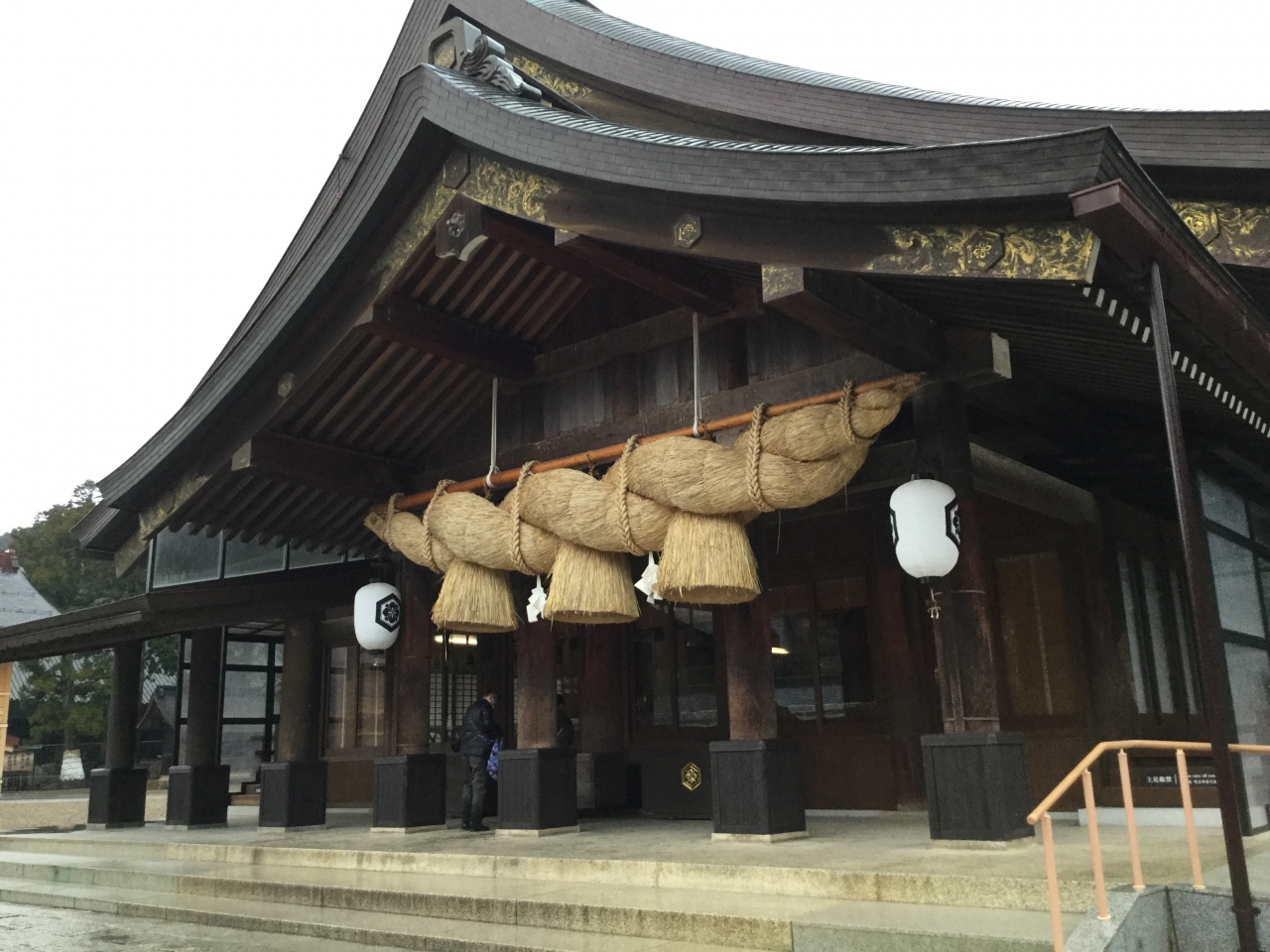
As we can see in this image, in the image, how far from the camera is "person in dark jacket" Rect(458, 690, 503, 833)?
9.23 m

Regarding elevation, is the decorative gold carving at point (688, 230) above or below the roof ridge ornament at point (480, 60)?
below

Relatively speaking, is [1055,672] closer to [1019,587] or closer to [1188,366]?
[1019,587]

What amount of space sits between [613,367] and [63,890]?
626cm

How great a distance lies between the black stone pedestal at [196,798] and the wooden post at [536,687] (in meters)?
5.19

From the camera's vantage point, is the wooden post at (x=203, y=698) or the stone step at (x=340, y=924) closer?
the stone step at (x=340, y=924)

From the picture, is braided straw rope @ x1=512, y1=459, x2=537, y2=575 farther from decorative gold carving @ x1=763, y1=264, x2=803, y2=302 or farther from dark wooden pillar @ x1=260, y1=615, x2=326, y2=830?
dark wooden pillar @ x1=260, y1=615, x2=326, y2=830

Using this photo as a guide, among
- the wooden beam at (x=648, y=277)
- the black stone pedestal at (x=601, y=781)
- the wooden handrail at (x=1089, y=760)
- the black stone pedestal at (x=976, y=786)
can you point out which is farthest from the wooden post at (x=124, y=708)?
the wooden handrail at (x=1089, y=760)

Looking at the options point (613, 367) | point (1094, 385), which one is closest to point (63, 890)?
point (613, 367)

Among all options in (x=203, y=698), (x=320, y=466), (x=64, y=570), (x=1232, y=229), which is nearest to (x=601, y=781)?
(x=320, y=466)

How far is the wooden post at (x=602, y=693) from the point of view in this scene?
Result: 10.9 m

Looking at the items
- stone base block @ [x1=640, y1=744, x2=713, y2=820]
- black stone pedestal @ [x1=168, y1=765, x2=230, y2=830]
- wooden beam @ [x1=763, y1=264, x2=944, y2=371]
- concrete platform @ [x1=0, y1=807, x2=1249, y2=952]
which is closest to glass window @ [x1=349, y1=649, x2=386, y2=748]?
black stone pedestal @ [x1=168, y1=765, x2=230, y2=830]

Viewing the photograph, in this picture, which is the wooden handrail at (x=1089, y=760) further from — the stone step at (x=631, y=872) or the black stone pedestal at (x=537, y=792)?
the black stone pedestal at (x=537, y=792)

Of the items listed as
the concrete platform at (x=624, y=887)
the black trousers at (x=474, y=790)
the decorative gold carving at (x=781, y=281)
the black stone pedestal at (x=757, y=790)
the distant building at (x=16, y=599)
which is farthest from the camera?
the distant building at (x=16, y=599)

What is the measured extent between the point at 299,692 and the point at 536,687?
3697 millimetres
